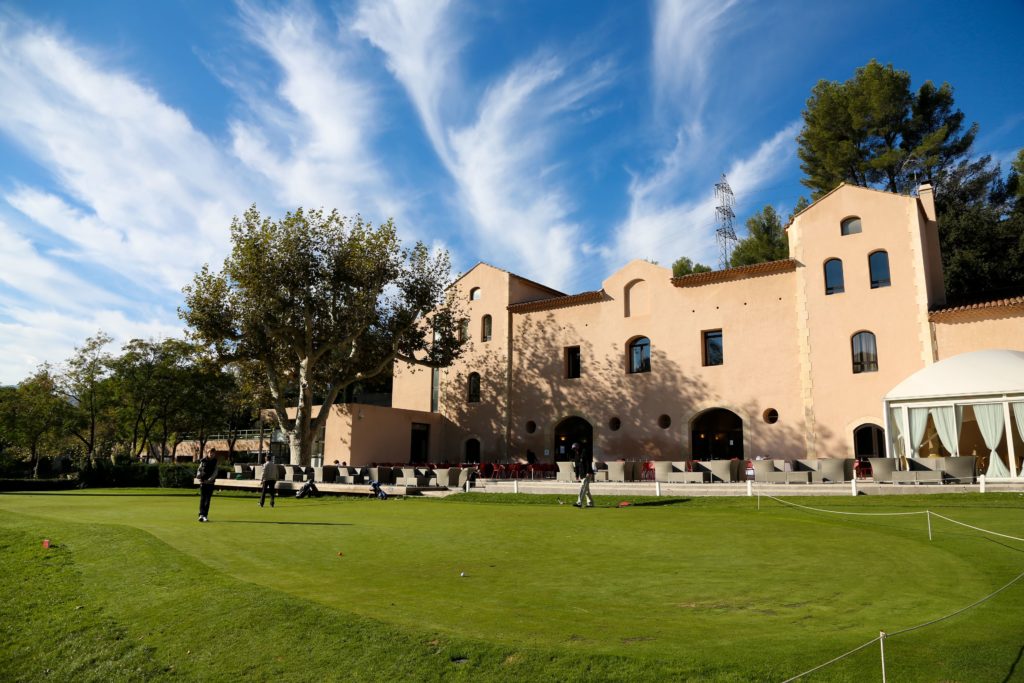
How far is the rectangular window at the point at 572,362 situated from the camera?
29.8 meters

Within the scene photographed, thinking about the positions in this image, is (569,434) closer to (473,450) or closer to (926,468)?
(473,450)

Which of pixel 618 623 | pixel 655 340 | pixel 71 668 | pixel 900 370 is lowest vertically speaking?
pixel 71 668

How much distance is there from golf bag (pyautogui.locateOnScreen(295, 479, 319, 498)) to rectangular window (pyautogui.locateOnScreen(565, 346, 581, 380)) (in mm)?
12904

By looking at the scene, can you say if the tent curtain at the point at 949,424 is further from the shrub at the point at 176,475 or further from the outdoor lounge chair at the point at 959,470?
the shrub at the point at 176,475

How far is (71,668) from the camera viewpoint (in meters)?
5.39

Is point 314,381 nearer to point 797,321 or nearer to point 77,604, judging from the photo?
point 797,321

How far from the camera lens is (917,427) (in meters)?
19.0

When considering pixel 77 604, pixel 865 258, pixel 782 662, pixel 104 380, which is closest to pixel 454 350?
pixel 865 258

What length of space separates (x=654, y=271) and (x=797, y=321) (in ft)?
20.4

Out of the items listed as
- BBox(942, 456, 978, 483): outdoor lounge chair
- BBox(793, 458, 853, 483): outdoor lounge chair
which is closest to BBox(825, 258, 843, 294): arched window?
BBox(793, 458, 853, 483): outdoor lounge chair

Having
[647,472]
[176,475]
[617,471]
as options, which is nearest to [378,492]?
[617,471]

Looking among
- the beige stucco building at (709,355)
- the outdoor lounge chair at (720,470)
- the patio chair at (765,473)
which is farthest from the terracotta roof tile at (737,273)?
the patio chair at (765,473)

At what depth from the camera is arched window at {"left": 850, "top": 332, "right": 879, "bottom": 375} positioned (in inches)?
877

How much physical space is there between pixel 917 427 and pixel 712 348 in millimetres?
8527
